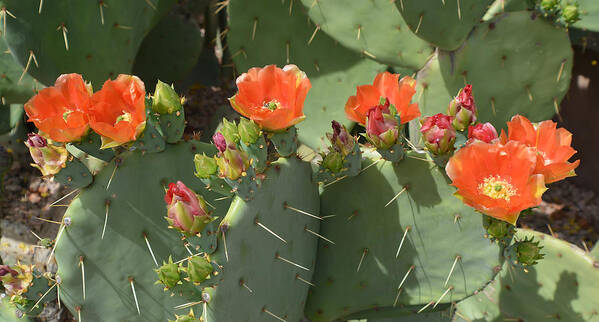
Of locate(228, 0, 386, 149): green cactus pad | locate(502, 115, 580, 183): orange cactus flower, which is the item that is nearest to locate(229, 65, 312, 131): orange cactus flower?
locate(502, 115, 580, 183): orange cactus flower

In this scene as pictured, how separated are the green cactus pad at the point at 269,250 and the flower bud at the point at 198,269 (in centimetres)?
3

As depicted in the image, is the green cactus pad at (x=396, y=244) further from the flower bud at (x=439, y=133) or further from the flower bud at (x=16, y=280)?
the flower bud at (x=16, y=280)

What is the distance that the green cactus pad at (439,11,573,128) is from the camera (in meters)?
1.64

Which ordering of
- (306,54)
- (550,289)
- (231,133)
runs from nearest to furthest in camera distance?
(231,133)
(550,289)
(306,54)

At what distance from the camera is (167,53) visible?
7.89ft

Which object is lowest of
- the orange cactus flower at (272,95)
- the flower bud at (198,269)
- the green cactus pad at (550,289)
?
the green cactus pad at (550,289)

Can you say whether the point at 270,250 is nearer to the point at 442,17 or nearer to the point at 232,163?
the point at 232,163

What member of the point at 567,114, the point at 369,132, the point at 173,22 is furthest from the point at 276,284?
the point at 567,114

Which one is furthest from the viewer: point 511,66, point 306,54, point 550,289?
point 306,54

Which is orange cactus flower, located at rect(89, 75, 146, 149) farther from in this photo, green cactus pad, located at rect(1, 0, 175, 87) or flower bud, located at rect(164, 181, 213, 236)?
green cactus pad, located at rect(1, 0, 175, 87)

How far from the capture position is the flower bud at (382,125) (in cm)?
112

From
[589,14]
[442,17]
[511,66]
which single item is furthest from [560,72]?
[442,17]

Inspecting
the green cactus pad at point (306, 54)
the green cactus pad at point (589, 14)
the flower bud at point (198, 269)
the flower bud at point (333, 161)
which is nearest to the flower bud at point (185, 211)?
the flower bud at point (198, 269)

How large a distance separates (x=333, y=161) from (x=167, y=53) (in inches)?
56.0
